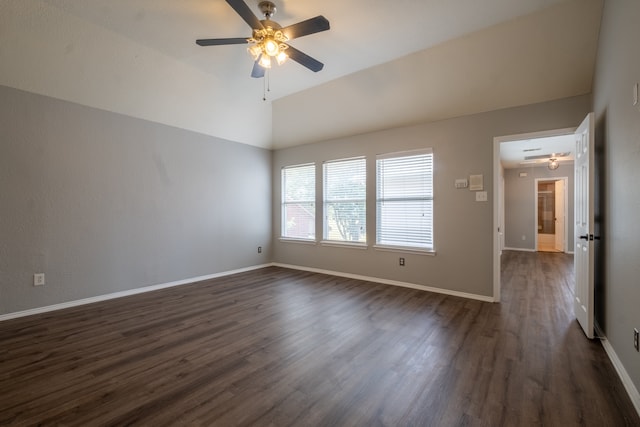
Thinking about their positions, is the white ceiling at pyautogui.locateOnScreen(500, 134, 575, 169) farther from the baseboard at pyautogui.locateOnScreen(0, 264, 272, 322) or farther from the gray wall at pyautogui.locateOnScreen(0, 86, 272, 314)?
the baseboard at pyautogui.locateOnScreen(0, 264, 272, 322)

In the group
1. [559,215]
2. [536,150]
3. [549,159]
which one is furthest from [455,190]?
[559,215]

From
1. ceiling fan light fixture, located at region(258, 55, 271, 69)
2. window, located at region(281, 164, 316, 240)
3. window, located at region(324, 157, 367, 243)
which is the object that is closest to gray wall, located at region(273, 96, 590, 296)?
window, located at region(324, 157, 367, 243)

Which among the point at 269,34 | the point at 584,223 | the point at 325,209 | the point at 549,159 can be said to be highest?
the point at 269,34

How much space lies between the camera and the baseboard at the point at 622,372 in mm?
1715

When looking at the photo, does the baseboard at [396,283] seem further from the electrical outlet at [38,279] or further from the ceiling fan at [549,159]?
the ceiling fan at [549,159]

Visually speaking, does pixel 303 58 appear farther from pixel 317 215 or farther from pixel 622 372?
pixel 622 372

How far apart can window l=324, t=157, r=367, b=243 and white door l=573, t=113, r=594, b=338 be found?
9.10 feet

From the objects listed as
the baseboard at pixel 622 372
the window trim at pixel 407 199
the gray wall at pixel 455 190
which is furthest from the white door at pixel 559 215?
the baseboard at pixel 622 372

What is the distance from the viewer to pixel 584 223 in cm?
276

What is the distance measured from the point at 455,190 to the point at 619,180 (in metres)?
1.94

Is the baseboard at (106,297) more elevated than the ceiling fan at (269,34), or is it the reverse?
the ceiling fan at (269,34)

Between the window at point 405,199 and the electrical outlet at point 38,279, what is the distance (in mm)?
4540

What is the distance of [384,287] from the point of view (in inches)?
173

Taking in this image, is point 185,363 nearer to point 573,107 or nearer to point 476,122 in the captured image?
point 476,122
